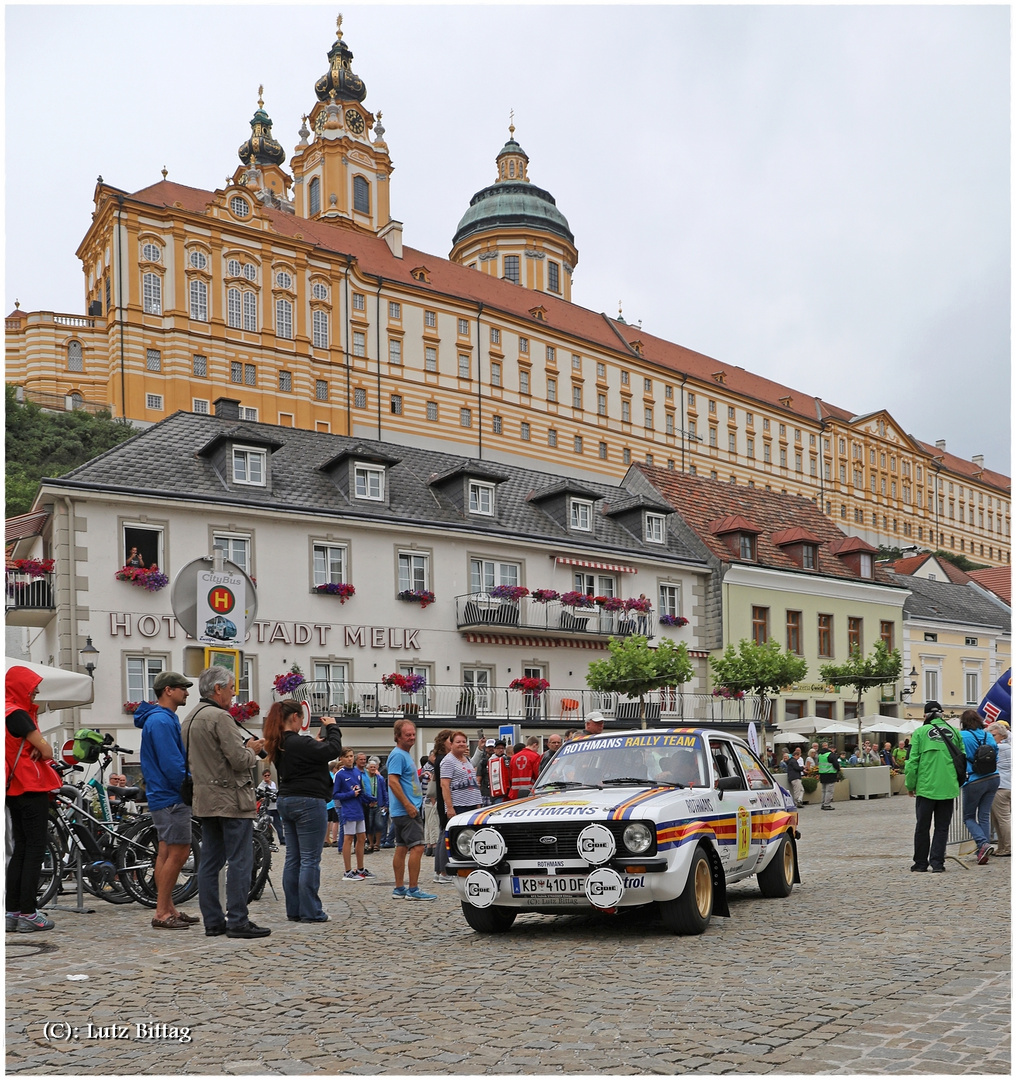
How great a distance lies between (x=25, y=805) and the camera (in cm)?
933

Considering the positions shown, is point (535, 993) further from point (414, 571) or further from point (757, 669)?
point (757, 669)

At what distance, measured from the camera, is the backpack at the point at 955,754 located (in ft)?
45.2

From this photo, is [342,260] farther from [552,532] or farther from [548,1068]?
[548,1068]

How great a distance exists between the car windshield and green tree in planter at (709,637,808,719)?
27.0 meters

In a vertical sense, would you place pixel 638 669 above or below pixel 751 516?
below

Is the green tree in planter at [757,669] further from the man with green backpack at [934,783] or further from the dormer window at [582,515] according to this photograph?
the man with green backpack at [934,783]

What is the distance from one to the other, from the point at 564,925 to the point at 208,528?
22507 millimetres

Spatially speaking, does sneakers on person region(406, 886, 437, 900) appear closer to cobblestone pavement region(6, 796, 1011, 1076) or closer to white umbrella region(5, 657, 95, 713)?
cobblestone pavement region(6, 796, 1011, 1076)

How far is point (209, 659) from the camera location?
10195 mm

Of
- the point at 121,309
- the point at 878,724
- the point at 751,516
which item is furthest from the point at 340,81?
the point at 878,724

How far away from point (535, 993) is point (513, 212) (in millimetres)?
108830

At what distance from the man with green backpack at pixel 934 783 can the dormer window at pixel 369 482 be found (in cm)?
2244

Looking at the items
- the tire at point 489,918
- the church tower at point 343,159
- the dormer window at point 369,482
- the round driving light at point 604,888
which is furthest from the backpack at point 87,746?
the church tower at point 343,159

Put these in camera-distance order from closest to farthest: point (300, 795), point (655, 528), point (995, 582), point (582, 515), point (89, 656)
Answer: point (300, 795), point (89, 656), point (582, 515), point (655, 528), point (995, 582)
